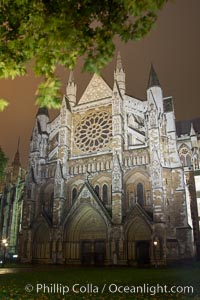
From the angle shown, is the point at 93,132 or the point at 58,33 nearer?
the point at 58,33

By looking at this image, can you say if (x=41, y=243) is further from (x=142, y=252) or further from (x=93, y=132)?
(x=93, y=132)

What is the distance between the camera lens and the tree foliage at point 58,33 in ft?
19.7

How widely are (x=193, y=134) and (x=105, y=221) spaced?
20.2 metres

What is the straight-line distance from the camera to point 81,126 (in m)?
36.4

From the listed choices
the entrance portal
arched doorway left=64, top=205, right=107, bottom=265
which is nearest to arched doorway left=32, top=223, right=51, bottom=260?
arched doorway left=64, top=205, right=107, bottom=265

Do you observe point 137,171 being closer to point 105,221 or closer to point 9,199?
point 105,221

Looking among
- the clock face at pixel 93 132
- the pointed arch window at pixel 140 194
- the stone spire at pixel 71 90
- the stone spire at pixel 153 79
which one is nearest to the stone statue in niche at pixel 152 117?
the stone spire at pixel 153 79

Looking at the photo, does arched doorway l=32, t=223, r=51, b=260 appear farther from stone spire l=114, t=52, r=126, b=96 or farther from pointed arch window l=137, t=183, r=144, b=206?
stone spire l=114, t=52, r=126, b=96

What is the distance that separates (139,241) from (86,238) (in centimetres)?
633

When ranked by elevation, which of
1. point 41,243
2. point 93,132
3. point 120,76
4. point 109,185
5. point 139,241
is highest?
point 120,76

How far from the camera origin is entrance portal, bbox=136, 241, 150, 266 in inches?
1082

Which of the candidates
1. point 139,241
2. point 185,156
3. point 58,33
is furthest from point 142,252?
point 58,33

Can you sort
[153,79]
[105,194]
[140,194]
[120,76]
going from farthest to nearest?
1. [120,76]
2. [153,79]
3. [105,194]
4. [140,194]

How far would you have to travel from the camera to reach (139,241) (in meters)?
27.6
